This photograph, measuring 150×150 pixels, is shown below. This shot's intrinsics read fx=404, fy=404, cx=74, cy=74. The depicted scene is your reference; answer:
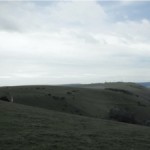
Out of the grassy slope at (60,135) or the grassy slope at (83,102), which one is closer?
the grassy slope at (60,135)

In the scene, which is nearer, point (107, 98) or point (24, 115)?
point (24, 115)

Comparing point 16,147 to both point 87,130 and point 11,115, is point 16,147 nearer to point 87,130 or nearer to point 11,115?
point 87,130

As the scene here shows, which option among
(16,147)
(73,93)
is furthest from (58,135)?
(73,93)

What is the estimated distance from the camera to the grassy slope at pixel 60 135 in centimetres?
1770

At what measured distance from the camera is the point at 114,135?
21.4 meters

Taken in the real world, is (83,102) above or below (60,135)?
above

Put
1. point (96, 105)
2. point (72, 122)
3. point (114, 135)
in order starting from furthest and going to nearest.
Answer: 1. point (96, 105)
2. point (72, 122)
3. point (114, 135)

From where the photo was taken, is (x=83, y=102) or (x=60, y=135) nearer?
(x=60, y=135)

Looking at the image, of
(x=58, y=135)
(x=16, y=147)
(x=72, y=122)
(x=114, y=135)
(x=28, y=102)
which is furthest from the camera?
Answer: (x=28, y=102)

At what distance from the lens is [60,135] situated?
19.9 m

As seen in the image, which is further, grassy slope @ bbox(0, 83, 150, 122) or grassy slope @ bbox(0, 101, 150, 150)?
grassy slope @ bbox(0, 83, 150, 122)

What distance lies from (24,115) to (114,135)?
24.3ft

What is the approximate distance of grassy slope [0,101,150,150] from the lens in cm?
1770

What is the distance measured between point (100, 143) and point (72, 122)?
7114 millimetres
